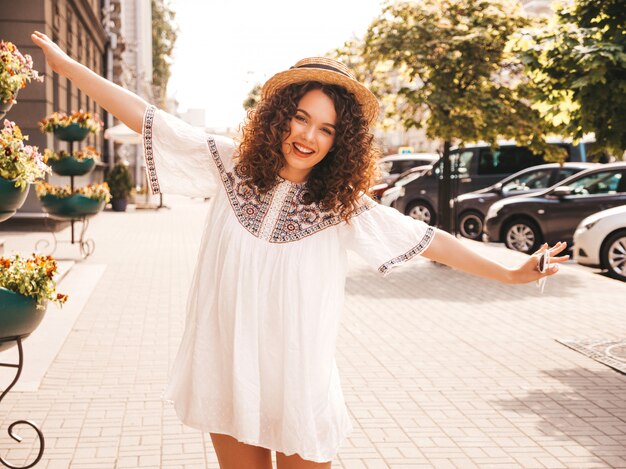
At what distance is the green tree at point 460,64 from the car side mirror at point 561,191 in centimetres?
221

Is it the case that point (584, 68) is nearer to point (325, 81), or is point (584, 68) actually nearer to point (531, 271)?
point (531, 271)

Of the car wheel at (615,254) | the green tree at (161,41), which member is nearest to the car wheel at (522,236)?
the car wheel at (615,254)

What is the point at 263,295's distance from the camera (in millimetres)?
2490

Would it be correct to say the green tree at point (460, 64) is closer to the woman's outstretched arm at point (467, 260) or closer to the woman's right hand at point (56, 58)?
the woman's outstretched arm at point (467, 260)

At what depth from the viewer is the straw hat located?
2.56 metres

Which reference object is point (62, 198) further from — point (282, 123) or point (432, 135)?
point (282, 123)

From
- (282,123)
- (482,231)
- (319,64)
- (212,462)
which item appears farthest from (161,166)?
(482,231)

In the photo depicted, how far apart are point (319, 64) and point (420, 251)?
0.72 metres

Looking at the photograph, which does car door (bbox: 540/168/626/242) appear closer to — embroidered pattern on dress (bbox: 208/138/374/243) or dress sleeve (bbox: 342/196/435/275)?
dress sleeve (bbox: 342/196/435/275)

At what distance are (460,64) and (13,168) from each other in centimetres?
889

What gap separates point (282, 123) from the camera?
2.59 metres

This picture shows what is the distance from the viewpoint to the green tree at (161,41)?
56.7 meters

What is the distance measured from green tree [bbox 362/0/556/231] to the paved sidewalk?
103 inches

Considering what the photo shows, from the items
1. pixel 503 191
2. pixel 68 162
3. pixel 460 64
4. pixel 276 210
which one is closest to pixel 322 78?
pixel 276 210
